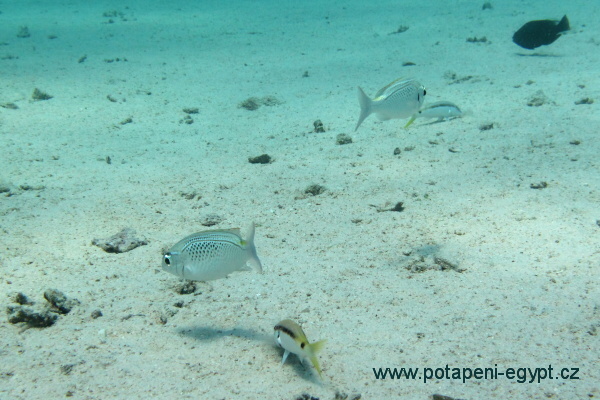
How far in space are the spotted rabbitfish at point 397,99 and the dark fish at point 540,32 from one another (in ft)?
30.0

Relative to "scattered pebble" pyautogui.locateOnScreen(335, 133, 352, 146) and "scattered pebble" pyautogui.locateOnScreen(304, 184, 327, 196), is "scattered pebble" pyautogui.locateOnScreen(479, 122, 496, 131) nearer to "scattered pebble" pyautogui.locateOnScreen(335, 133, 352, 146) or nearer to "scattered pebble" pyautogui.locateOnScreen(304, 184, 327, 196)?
"scattered pebble" pyautogui.locateOnScreen(335, 133, 352, 146)

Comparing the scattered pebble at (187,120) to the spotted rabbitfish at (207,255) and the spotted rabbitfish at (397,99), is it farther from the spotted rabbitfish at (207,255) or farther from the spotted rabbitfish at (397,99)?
the spotted rabbitfish at (207,255)

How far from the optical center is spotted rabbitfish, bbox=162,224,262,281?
2848mm

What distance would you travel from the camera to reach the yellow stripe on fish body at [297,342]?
2.52 metres

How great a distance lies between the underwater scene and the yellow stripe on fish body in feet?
0.05

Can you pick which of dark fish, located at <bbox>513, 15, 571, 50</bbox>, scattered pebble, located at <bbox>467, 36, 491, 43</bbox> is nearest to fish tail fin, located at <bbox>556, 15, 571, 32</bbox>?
dark fish, located at <bbox>513, 15, 571, 50</bbox>

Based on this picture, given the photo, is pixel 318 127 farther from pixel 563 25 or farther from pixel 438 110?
pixel 563 25

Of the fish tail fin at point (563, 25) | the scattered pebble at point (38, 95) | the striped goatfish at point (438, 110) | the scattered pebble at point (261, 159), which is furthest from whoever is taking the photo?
the fish tail fin at point (563, 25)

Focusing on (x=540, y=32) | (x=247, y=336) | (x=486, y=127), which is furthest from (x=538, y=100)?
(x=247, y=336)

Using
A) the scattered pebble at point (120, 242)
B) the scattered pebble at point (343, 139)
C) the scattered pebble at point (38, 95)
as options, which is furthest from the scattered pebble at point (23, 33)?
the scattered pebble at point (120, 242)

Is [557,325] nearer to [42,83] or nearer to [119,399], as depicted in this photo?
[119,399]

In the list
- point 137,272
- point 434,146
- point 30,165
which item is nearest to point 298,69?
point 434,146

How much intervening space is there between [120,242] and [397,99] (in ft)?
11.7

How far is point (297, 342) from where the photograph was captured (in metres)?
2.55
